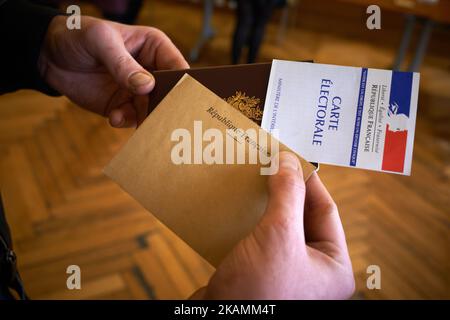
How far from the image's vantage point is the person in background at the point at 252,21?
2018 millimetres

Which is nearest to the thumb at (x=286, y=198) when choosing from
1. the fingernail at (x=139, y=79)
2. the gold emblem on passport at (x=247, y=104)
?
the gold emblem on passport at (x=247, y=104)

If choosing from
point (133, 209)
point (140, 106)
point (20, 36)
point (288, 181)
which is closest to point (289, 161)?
point (288, 181)

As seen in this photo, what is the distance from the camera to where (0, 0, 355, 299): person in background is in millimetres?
467

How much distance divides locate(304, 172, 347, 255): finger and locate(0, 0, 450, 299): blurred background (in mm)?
714

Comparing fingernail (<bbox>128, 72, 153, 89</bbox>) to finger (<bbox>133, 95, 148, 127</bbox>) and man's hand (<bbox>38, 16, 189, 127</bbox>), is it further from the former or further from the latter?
finger (<bbox>133, 95, 148, 127</bbox>)

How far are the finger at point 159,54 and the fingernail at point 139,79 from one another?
15 cm

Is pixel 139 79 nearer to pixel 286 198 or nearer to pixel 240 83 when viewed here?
pixel 240 83

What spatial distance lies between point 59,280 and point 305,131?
3.36ft

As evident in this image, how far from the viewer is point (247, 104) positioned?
632 mm

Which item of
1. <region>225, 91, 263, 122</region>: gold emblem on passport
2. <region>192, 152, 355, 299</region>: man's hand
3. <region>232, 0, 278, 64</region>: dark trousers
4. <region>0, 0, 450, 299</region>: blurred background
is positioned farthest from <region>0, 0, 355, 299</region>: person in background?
<region>232, 0, 278, 64</region>: dark trousers

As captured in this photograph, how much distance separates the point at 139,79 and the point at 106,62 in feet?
0.46

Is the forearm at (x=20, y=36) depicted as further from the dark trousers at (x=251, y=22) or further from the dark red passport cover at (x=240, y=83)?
the dark trousers at (x=251, y=22)
